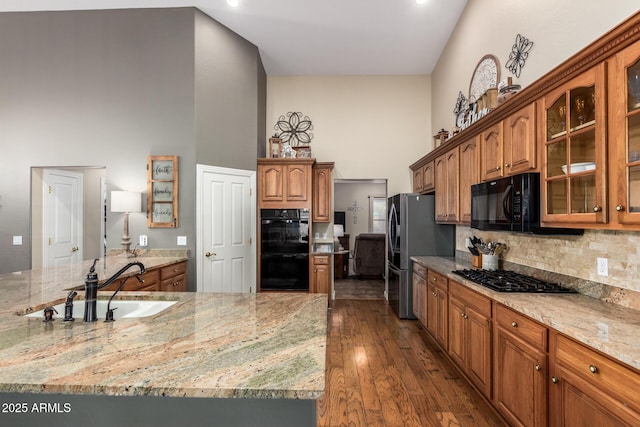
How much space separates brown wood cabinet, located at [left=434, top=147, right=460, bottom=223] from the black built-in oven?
1863 mm

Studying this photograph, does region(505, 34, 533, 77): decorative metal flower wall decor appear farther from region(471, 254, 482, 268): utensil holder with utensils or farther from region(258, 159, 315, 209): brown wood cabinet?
region(258, 159, 315, 209): brown wood cabinet

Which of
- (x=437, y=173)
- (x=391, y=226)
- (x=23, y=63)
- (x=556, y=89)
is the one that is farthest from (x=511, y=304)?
(x=23, y=63)

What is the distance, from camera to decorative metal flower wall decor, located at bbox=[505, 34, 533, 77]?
8.51 ft

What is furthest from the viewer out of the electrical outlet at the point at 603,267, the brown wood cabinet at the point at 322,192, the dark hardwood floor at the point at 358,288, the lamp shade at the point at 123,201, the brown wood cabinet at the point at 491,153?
the dark hardwood floor at the point at 358,288

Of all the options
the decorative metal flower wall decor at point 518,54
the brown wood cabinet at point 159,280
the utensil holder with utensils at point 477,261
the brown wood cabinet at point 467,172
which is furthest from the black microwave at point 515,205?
the brown wood cabinet at point 159,280

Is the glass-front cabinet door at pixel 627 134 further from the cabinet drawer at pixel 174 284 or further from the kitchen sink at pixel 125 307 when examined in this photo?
the cabinet drawer at pixel 174 284

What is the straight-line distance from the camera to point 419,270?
12.7 feet

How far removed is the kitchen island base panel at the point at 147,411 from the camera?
94 cm

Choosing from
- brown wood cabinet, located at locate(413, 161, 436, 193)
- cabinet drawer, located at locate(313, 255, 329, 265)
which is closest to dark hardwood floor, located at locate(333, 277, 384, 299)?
cabinet drawer, located at locate(313, 255, 329, 265)

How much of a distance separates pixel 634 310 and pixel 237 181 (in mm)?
4057

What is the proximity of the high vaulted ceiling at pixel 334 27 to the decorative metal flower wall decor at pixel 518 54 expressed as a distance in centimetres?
139

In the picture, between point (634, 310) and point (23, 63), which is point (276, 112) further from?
point (634, 310)

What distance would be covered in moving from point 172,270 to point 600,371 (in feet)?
11.6

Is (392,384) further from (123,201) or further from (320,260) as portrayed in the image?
(123,201)
